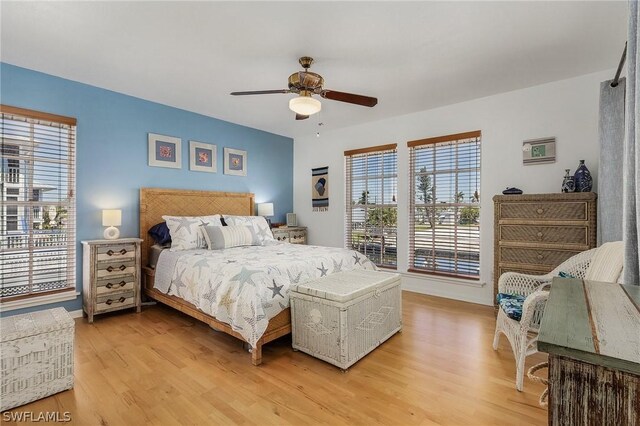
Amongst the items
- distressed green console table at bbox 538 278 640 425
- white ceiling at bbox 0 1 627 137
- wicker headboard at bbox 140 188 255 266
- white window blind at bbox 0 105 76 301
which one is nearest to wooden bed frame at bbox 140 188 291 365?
wicker headboard at bbox 140 188 255 266

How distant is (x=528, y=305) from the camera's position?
2021 millimetres

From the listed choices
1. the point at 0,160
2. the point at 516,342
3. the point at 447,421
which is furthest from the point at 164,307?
the point at 516,342

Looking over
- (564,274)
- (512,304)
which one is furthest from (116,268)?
(564,274)

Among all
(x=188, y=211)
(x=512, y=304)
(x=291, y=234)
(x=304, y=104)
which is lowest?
(x=512, y=304)

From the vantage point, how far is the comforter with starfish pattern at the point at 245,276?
7.74 feet

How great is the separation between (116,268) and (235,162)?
231 centimetres

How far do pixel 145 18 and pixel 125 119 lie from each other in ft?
6.20

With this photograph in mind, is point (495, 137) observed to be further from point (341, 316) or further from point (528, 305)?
point (341, 316)

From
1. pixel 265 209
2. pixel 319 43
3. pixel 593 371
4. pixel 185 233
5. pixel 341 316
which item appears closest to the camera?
pixel 593 371

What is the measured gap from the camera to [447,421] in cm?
172

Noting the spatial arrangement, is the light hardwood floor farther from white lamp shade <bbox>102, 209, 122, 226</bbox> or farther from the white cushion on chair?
white lamp shade <bbox>102, 209, 122, 226</bbox>

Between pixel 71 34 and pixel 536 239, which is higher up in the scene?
pixel 71 34

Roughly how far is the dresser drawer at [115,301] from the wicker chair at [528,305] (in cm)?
377

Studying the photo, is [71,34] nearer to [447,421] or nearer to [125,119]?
[125,119]
